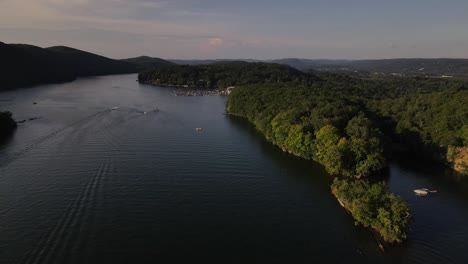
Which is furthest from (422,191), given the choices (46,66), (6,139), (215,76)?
(46,66)

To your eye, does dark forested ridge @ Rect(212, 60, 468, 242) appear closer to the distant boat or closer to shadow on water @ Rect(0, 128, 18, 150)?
the distant boat

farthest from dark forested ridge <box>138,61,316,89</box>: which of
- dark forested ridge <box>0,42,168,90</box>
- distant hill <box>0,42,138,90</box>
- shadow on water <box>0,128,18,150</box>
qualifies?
shadow on water <box>0,128,18,150</box>

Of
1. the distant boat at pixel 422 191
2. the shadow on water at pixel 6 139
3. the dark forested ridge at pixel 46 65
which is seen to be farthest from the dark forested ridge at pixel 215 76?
the distant boat at pixel 422 191

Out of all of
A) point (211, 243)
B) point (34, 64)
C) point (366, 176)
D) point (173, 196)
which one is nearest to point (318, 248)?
point (211, 243)

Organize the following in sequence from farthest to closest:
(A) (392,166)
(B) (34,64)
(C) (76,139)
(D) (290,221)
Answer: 1. (B) (34,64)
2. (C) (76,139)
3. (A) (392,166)
4. (D) (290,221)

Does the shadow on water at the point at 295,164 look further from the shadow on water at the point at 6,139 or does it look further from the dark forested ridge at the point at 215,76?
the dark forested ridge at the point at 215,76

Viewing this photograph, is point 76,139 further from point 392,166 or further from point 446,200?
point 446,200

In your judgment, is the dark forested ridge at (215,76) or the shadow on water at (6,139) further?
the dark forested ridge at (215,76)

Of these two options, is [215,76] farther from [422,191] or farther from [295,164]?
[422,191]
